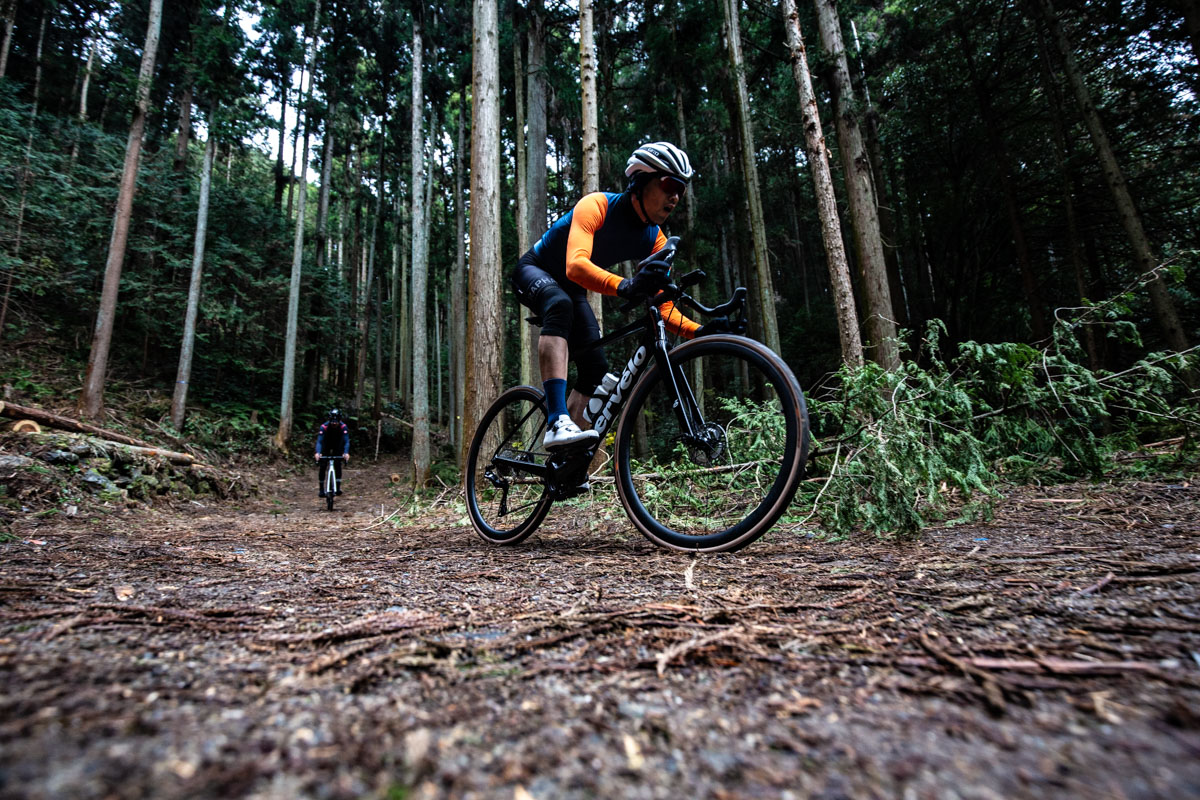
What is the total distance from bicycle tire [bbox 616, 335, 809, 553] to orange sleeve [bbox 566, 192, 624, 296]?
1.69ft

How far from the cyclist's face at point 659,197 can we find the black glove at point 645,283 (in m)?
0.55

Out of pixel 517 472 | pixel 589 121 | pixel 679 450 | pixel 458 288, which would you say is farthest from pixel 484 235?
pixel 458 288

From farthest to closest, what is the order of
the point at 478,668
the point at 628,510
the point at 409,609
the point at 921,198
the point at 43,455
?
the point at 921,198
the point at 43,455
the point at 628,510
the point at 409,609
the point at 478,668

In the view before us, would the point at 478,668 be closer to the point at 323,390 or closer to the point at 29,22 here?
the point at 323,390

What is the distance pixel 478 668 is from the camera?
1045mm

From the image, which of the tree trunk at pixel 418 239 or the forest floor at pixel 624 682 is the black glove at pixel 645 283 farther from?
the tree trunk at pixel 418 239

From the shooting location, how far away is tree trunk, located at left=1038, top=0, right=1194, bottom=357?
8281 millimetres

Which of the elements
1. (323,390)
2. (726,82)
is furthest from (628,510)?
(323,390)

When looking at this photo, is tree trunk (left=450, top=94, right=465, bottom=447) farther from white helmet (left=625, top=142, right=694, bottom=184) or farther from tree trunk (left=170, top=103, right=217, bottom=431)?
white helmet (left=625, top=142, right=694, bottom=184)

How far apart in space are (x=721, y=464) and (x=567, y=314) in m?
1.25

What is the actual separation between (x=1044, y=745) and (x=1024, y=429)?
4239 millimetres

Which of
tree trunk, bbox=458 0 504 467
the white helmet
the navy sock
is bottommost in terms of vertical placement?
the navy sock

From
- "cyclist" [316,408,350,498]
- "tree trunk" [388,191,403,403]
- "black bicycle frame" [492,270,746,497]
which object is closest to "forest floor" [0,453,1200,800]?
"black bicycle frame" [492,270,746,497]

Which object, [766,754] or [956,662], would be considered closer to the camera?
[766,754]
